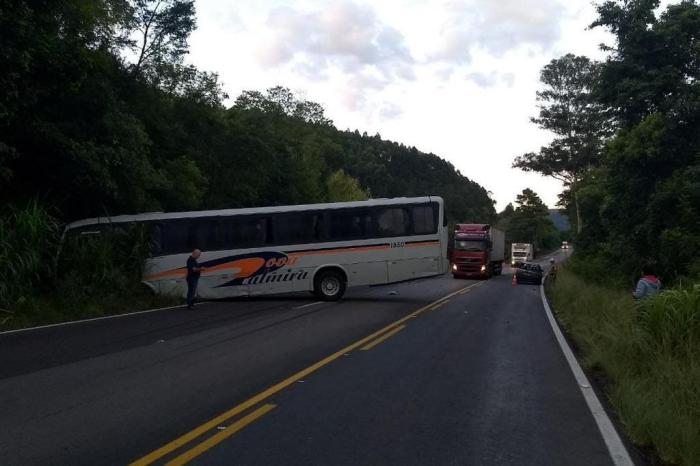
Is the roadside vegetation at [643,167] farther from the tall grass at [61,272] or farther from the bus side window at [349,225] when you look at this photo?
the tall grass at [61,272]

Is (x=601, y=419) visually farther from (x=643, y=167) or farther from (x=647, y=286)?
(x=643, y=167)

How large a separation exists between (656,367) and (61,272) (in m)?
14.8

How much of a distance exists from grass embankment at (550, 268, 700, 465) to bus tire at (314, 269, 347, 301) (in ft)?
31.2

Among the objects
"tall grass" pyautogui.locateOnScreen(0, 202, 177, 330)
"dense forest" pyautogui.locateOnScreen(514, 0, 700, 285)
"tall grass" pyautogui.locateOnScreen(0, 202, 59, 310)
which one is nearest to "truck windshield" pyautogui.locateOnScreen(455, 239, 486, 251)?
"dense forest" pyautogui.locateOnScreen(514, 0, 700, 285)

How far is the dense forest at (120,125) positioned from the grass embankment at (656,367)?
13503mm

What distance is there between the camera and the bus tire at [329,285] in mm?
22031

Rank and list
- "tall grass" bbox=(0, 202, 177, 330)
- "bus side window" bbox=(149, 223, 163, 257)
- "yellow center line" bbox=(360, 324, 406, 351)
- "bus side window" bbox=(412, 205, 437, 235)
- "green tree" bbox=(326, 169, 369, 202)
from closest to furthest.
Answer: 1. "yellow center line" bbox=(360, 324, 406, 351)
2. "tall grass" bbox=(0, 202, 177, 330)
3. "bus side window" bbox=(149, 223, 163, 257)
4. "bus side window" bbox=(412, 205, 437, 235)
5. "green tree" bbox=(326, 169, 369, 202)

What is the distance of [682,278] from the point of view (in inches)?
725

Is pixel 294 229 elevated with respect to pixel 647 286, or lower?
elevated

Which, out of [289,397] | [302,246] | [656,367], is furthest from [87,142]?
[656,367]

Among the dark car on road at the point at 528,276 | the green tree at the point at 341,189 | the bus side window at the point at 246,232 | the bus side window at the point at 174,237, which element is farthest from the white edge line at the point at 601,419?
the green tree at the point at 341,189

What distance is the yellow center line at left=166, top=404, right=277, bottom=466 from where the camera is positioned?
5562mm

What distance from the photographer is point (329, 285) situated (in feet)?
72.7

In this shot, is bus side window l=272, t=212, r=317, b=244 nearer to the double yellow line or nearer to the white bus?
the white bus
